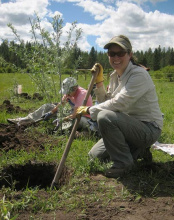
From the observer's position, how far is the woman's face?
3135 millimetres

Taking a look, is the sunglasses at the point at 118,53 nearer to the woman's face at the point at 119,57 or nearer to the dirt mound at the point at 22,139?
the woman's face at the point at 119,57

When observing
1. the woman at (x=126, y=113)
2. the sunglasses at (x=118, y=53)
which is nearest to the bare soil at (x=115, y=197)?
the woman at (x=126, y=113)

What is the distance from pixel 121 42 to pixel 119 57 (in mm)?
186

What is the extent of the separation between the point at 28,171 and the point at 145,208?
170 cm

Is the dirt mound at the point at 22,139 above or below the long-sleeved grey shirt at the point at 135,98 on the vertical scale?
below

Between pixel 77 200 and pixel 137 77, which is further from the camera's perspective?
pixel 137 77

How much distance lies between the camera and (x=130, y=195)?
105 inches

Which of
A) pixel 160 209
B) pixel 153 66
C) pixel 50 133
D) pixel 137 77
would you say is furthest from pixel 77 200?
pixel 153 66

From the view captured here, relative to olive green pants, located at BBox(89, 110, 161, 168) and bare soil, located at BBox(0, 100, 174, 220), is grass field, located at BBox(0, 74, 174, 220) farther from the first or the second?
olive green pants, located at BBox(89, 110, 161, 168)

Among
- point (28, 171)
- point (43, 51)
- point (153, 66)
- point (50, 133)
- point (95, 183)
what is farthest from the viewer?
point (153, 66)

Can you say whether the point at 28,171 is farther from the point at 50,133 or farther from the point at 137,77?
the point at 137,77

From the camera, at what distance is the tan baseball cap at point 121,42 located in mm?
3061

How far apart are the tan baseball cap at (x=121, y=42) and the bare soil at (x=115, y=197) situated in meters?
1.54

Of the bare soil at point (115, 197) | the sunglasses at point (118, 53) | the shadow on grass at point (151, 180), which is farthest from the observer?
the sunglasses at point (118, 53)
